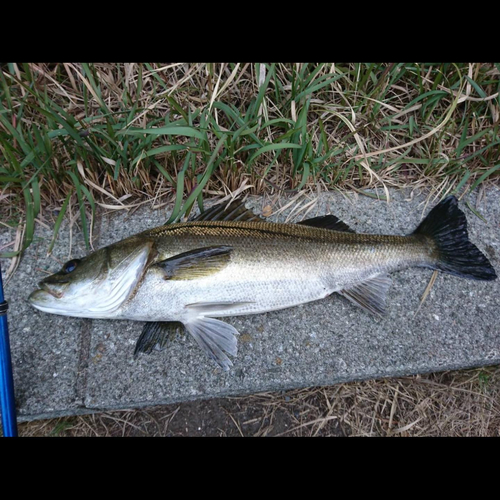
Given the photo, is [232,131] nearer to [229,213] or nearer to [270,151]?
[270,151]

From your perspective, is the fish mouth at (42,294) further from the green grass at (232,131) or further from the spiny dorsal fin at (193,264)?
the spiny dorsal fin at (193,264)

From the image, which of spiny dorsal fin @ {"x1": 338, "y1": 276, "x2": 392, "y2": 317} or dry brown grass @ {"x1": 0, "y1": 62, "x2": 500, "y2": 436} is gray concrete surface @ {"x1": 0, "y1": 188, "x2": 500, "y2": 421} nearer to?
spiny dorsal fin @ {"x1": 338, "y1": 276, "x2": 392, "y2": 317}

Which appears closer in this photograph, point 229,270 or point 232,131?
point 229,270

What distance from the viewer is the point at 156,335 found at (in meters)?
2.39

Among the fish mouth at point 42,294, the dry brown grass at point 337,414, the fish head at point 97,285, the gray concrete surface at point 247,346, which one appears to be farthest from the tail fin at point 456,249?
the fish mouth at point 42,294

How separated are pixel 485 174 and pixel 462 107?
2.14ft

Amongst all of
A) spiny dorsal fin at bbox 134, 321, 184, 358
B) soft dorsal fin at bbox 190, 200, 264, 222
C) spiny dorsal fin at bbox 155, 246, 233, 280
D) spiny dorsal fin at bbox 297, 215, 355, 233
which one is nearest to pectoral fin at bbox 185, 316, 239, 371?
spiny dorsal fin at bbox 134, 321, 184, 358

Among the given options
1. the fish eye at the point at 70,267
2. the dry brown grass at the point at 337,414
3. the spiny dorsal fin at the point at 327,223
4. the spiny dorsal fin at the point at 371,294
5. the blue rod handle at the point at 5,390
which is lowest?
the dry brown grass at the point at 337,414

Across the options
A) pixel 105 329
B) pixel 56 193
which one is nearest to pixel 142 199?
pixel 56 193

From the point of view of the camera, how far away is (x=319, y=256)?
239 centimetres

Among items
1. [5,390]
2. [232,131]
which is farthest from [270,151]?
[5,390]

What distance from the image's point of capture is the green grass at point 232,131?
259 centimetres

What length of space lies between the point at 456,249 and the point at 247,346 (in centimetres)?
161

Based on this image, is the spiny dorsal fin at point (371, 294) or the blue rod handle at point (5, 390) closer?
the blue rod handle at point (5, 390)
